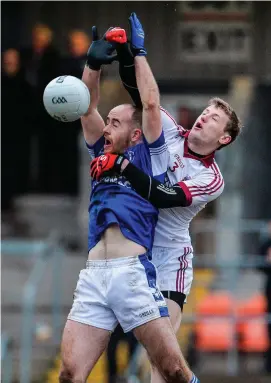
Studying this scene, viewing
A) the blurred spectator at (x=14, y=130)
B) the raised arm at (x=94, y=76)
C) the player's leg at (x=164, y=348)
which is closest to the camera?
the player's leg at (x=164, y=348)

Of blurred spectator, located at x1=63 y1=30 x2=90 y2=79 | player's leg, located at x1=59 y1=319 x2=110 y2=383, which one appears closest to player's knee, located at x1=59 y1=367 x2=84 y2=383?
player's leg, located at x1=59 y1=319 x2=110 y2=383

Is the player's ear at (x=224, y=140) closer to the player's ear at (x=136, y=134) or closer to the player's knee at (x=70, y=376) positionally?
the player's ear at (x=136, y=134)

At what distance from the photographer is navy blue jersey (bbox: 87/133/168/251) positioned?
696cm

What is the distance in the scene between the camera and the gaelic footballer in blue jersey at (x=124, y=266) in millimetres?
6891

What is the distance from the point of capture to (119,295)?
689 centimetres

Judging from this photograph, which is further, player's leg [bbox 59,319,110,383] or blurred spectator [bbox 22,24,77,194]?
blurred spectator [bbox 22,24,77,194]

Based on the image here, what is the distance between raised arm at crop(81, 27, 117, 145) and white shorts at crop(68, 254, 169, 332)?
858mm

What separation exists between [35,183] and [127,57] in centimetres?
1078

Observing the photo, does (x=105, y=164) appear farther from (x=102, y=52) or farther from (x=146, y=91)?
(x=102, y=52)

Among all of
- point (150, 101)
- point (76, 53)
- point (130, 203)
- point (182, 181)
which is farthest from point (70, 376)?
point (76, 53)

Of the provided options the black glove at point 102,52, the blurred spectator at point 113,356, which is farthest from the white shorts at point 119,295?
the blurred spectator at point 113,356

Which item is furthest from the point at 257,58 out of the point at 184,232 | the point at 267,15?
the point at 184,232

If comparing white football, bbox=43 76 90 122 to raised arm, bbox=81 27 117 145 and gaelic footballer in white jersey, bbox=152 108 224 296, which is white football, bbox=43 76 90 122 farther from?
gaelic footballer in white jersey, bbox=152 108 224 296

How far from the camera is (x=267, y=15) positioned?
16.8 m
